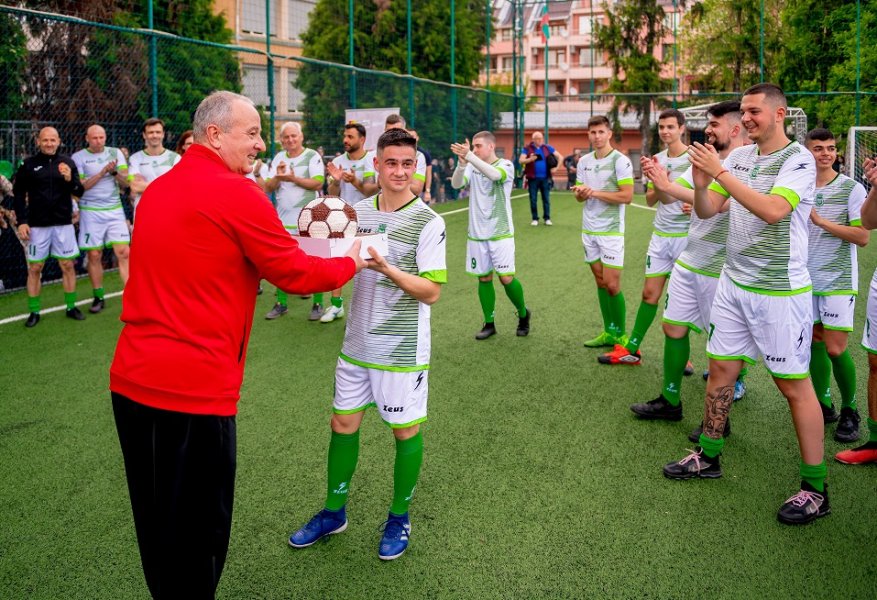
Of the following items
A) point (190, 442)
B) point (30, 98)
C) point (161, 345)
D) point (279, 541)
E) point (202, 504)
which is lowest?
point (279, 541)

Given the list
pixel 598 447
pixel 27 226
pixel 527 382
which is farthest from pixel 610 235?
pixel 27 226

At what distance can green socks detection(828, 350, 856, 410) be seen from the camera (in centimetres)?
493

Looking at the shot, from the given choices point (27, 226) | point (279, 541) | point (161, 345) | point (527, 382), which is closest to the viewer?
point (161, 345)

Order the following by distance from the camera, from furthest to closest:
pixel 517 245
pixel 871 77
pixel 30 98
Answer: pixel 871 77 → pixel 517 245 → pixel 30 98

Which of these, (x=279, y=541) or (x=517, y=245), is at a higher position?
(x=517, y=245)

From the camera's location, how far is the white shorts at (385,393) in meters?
3.47

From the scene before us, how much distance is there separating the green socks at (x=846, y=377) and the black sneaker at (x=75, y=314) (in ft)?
23.8

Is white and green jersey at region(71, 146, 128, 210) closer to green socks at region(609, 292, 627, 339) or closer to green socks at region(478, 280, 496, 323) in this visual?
green socks at region(478, 280, 496, 323)

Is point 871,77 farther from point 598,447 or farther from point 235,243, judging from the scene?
point 235,243

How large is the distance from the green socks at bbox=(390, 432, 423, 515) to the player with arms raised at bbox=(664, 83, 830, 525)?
179cm

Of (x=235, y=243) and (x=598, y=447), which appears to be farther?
(x=598, y=447)

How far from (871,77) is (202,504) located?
2398 cm

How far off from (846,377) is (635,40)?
29581 mm

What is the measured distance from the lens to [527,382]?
20.0 ft
